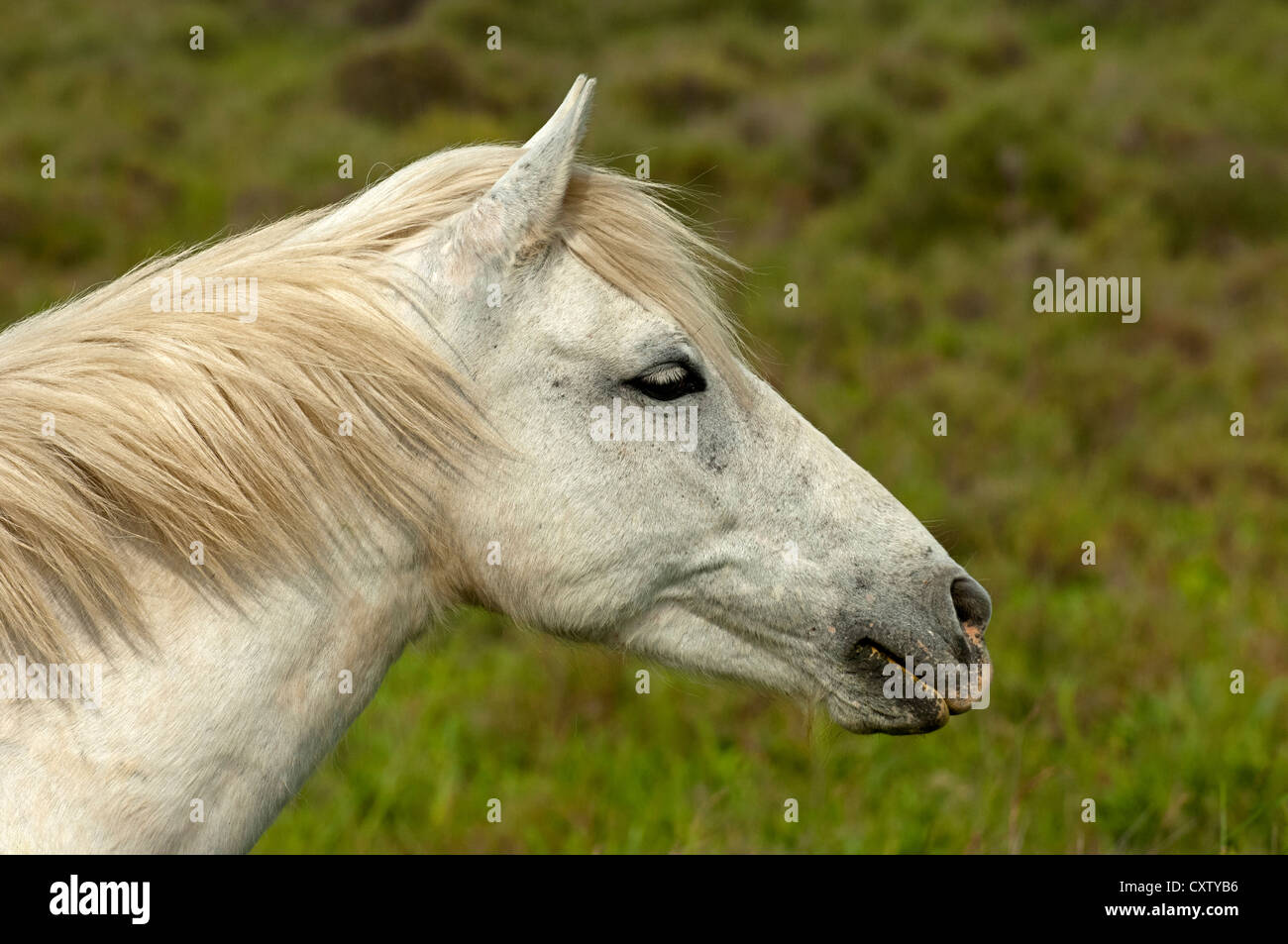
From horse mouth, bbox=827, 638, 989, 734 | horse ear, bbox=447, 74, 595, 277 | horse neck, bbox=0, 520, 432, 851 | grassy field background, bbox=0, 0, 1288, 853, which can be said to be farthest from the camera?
grassy field background, bbox=0, 0, 1288, 853

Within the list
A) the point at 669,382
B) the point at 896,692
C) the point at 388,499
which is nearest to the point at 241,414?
the point at 388,499

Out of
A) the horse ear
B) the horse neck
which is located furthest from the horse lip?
the horse ear

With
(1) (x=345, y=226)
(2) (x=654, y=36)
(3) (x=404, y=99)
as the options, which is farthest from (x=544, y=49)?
(1) (x=345, y=226)

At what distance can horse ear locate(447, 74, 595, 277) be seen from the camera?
2.02 metres

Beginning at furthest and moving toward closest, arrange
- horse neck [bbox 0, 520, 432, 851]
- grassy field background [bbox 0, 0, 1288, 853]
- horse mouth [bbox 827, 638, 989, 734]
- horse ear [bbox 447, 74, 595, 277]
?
grassy field background [bbox 0, 0, 1288, 853]
horse mouth [bbox 827, 638, 989, 734]
horse ear [bbox 447, 74, 595, 277]
horse neck [bbox 0, 520, 432, 851]

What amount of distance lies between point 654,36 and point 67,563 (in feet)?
56.7

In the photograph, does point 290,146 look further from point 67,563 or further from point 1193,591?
point 67,563

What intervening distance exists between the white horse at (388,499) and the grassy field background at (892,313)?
34 cm

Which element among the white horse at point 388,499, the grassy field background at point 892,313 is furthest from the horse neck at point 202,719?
the grassy field background at point 892,313

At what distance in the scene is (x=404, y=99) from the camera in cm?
1446

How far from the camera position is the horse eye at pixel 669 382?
6.93 ft

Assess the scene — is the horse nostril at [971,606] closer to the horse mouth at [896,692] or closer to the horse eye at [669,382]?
the horse mouth at [896,692]

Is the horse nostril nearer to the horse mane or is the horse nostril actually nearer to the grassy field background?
the grassy field background

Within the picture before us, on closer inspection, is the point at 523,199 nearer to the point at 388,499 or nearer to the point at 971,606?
the point at 388,499
